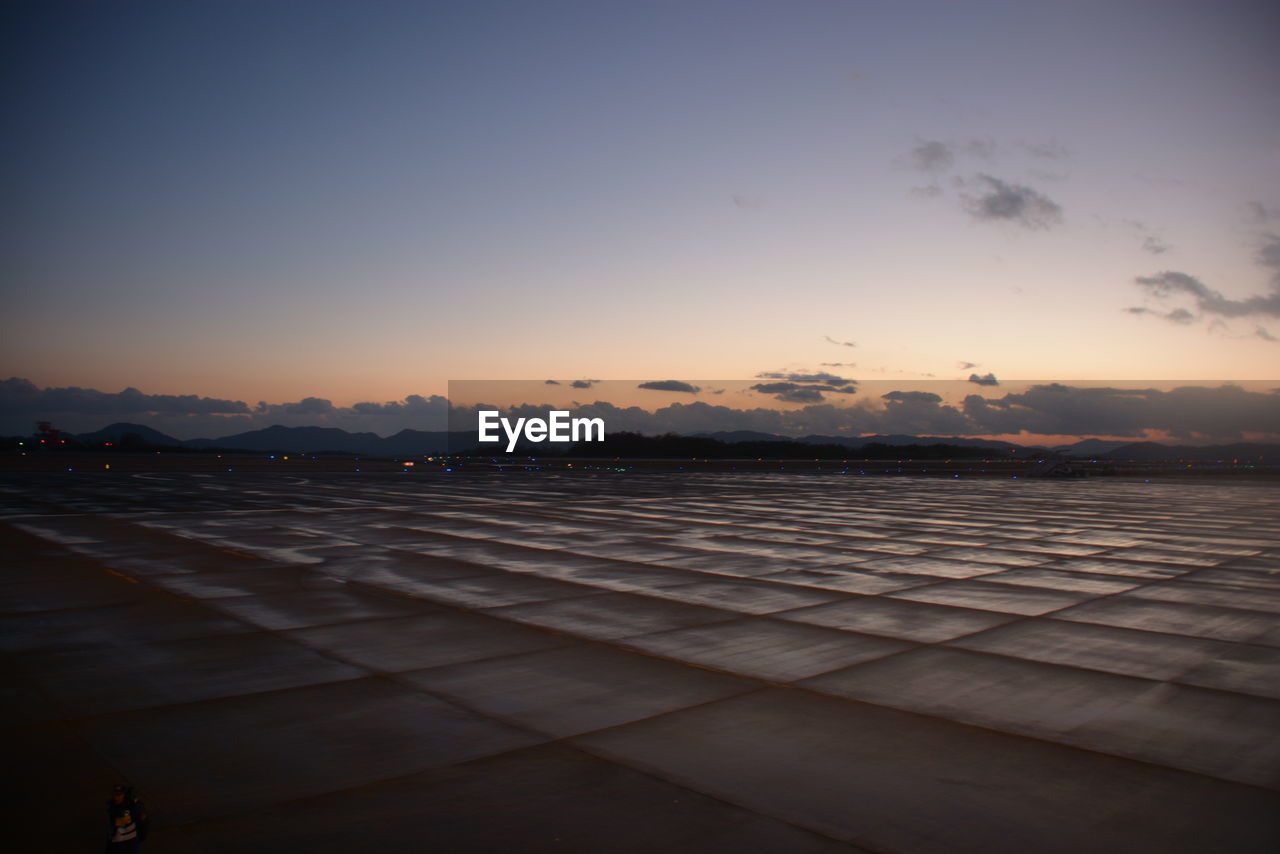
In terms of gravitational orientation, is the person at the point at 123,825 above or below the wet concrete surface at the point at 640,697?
above

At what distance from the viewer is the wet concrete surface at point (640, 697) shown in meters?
5.21

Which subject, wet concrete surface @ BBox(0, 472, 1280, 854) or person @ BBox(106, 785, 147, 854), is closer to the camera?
person @ BBox(106, 785, 147, 854)

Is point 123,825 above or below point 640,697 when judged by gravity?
above

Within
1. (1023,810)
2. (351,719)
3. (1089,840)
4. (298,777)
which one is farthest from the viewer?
(351,719)

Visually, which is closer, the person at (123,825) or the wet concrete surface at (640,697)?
the person at (123,825)

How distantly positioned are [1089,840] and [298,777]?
16.9ft

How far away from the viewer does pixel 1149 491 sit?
4541cm

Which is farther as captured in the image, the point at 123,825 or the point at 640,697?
the point at 640,697

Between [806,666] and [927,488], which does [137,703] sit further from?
[927,488]

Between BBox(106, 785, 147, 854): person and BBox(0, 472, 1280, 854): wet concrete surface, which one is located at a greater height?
BBox(106, 785, 147, 854): person

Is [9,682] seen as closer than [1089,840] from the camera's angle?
No

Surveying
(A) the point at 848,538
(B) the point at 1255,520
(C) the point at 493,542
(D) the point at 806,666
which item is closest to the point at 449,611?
(D) the point at 806,666

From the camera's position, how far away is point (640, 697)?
7.66m

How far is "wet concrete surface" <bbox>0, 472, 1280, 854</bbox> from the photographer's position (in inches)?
205
